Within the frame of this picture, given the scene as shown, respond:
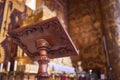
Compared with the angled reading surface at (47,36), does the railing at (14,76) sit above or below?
below

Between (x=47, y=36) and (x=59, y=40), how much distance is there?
4.5 inches

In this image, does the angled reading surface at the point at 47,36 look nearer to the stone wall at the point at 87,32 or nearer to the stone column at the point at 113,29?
the stone column at the point at 113,29

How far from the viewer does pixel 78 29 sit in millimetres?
7699

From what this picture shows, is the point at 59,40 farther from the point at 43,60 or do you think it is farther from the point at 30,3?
the point at 30,3

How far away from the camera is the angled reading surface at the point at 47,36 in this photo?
4.03 feet

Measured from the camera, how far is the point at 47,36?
52.3 inches

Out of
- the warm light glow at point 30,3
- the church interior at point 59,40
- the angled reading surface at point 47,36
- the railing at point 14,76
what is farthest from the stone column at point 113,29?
the angled reading surface at point 47,36

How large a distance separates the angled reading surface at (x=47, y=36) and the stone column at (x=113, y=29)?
4.86 m

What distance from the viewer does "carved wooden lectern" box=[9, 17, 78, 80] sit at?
1229 millimetres

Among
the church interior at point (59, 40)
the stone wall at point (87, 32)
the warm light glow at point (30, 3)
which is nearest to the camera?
the church interior at point (59, 40)

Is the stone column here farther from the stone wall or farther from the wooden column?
the wooden column

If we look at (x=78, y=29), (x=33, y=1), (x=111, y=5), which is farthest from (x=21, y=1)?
(x=111, y=5)

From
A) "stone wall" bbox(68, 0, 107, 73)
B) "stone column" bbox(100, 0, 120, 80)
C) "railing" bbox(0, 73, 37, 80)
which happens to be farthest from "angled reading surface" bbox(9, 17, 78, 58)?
"stone wall" bbox(68, 0, 107, 73)

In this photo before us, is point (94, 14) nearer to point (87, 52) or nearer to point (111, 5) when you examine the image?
point (111, 5)
